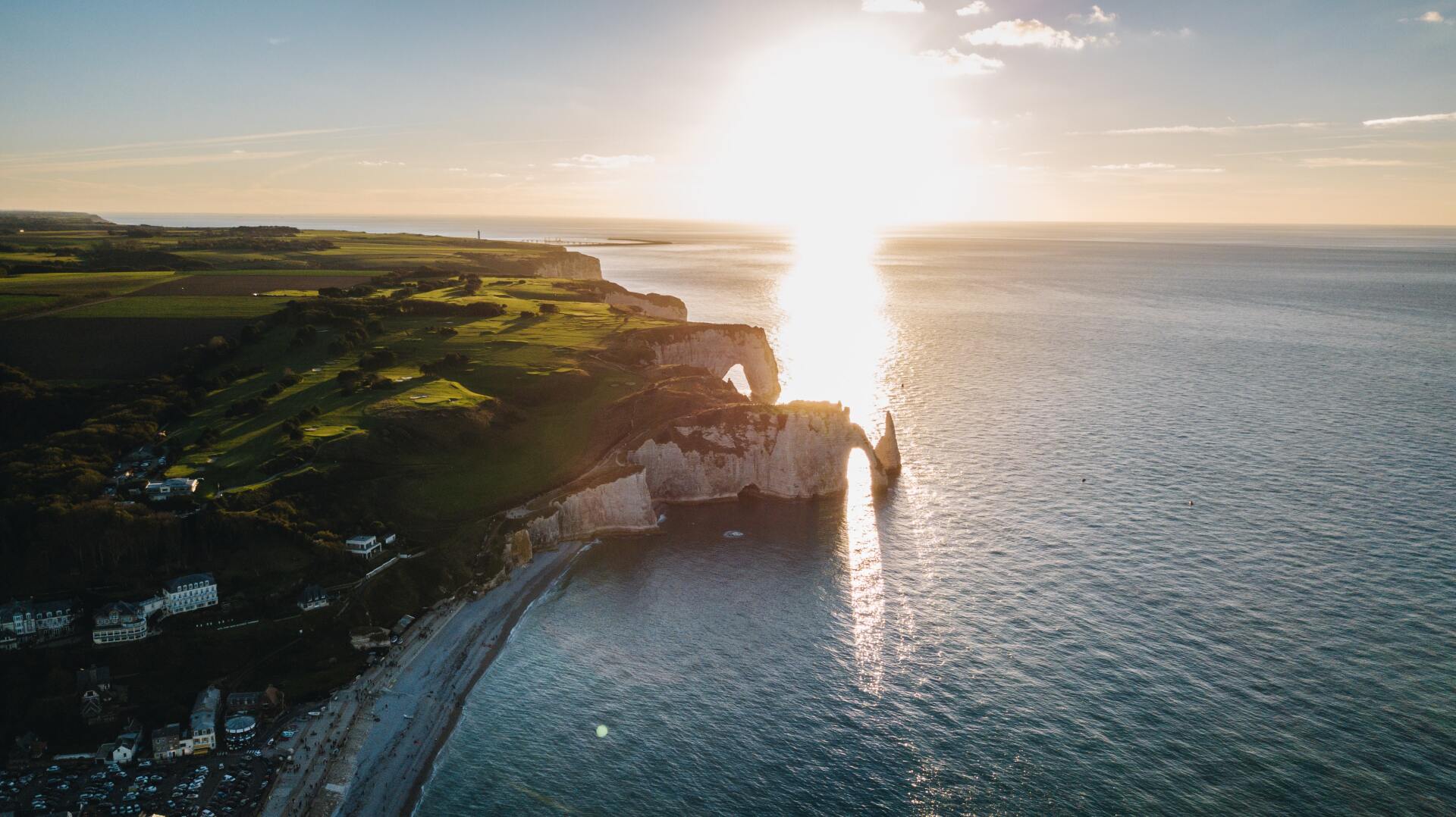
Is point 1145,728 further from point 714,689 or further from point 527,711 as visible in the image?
point 527,711

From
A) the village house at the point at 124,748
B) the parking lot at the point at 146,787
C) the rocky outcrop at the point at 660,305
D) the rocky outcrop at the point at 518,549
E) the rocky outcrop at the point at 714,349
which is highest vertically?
the rocky outcrop at the point at 660,305

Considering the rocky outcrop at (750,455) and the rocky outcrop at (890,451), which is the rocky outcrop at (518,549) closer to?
the rocky outcrop at (750,455)

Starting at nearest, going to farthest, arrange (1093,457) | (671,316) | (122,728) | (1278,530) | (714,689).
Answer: (122,728)
(714,689)
(1278,530)
(1093,457)
(671,316)

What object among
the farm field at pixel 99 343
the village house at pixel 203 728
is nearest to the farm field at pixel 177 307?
the farm field at pixel 99 343

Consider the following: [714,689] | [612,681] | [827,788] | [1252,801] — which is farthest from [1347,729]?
[612,681]

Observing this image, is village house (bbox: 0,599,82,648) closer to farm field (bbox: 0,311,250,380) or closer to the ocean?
the ocean

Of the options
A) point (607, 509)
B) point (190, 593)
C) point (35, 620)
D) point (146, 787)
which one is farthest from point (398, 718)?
point (607, 509)

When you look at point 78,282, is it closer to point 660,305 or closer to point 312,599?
point 660,305
